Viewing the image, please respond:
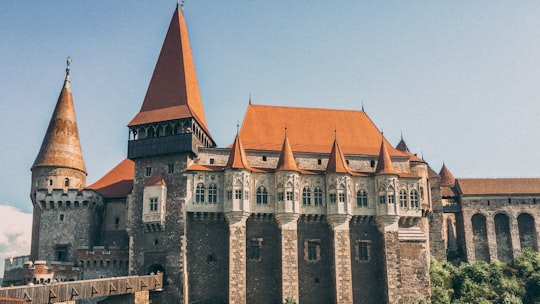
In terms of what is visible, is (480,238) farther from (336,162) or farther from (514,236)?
(336,162)

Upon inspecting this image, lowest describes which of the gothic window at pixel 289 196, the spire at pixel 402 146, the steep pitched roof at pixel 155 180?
the gothic window at pixel 289 196

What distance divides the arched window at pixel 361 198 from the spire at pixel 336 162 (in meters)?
1.89

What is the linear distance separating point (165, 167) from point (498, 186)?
36629 mm

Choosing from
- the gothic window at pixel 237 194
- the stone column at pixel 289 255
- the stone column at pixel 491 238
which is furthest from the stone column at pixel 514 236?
the gothic window at pixel 237 194

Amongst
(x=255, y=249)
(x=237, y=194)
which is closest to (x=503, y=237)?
(x=255, y=249)

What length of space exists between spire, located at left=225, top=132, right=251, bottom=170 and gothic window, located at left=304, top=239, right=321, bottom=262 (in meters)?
7.72

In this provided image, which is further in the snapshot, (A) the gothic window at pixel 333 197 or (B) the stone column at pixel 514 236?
(B) the stone column at pixel 514 236

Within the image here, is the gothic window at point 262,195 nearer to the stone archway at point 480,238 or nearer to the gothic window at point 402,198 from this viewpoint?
the gothic window at point 402,198

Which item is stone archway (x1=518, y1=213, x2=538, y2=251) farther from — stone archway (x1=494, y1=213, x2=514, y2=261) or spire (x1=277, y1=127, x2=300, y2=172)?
spire (x1=277, y1=127, x2=300, y2=172)

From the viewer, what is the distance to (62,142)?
49.9 meters

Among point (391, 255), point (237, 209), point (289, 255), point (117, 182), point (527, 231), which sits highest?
point (117, 182)

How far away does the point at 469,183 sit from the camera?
6012 cm

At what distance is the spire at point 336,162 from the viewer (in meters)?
44.5

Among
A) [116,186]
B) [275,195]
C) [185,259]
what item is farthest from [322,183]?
[116,186]
